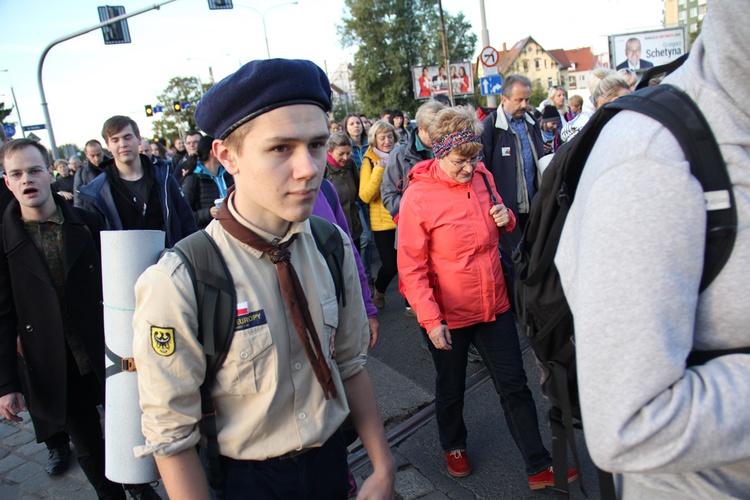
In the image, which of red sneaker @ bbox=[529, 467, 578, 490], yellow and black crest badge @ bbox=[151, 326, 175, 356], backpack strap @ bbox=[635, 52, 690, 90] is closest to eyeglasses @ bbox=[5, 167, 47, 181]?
yellow and black crest badge @ bbox=[151, 326, 175, 356]

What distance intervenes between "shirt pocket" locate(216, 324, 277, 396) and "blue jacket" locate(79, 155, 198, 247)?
3002 mm

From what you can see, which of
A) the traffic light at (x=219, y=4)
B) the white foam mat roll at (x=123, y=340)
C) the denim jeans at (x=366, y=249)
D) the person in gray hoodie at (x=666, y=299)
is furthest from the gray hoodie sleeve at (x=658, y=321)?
the traffic light at (x=219, y=4)

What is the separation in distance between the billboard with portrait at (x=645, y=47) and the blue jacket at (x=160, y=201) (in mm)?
19288

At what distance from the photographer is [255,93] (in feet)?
4.38

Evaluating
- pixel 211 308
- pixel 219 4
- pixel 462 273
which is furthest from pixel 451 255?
pixel 219 4

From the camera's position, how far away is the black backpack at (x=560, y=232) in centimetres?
84

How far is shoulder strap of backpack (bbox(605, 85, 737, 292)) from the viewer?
2.72ft

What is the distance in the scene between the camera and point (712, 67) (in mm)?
886

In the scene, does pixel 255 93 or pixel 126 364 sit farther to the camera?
pixel 126 364

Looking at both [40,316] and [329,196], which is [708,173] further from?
[40,316]

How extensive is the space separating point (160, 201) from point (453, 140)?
8.91ft

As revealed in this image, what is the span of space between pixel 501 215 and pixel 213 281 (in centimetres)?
200

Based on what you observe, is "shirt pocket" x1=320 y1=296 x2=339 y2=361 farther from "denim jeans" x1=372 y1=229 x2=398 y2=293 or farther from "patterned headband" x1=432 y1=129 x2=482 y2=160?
"denim jeans" x1=372 y1=229 x2=398 y2=293

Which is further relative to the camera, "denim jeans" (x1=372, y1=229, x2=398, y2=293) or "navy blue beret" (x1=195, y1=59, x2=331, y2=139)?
"denim jeans" (x1=372, y1=229, x2=398, y2=293)
